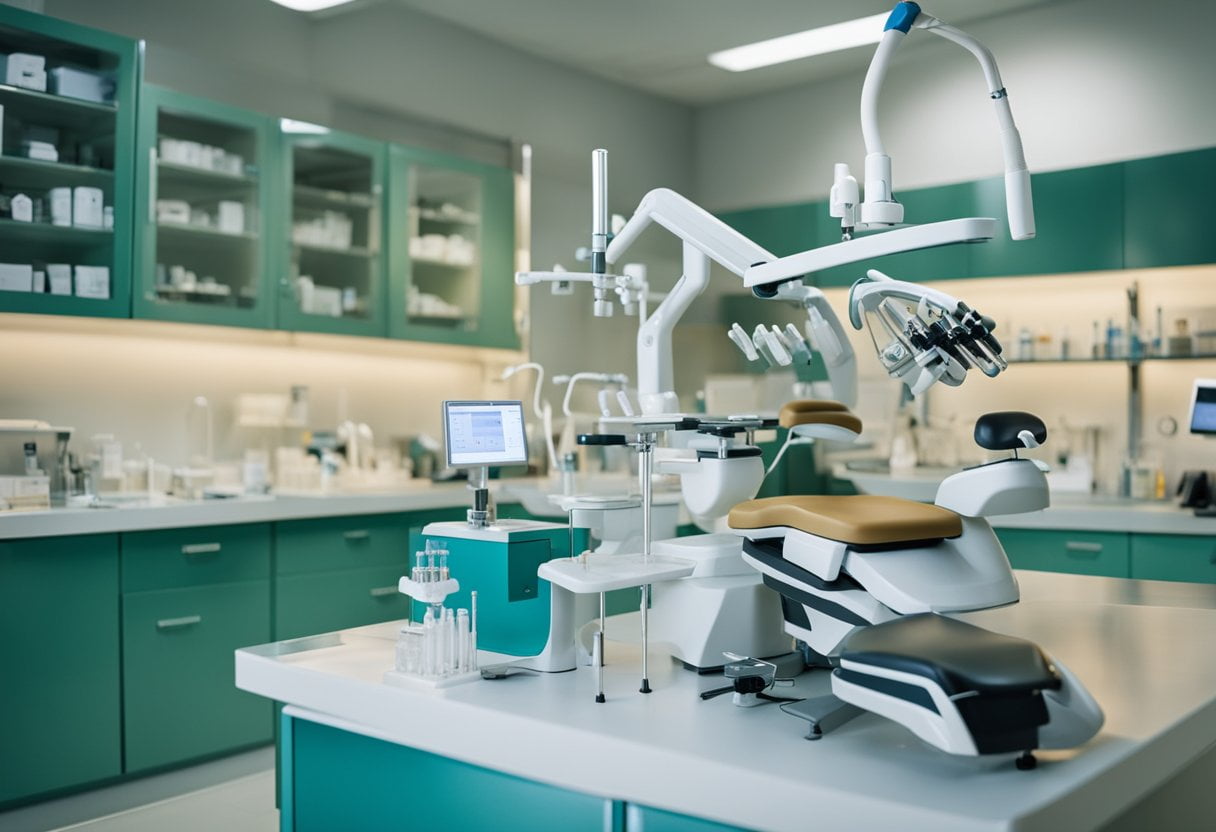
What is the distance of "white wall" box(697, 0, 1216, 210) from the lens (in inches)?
182

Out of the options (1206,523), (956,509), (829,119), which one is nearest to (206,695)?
(956,509)

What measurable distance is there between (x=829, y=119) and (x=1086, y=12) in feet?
4.60

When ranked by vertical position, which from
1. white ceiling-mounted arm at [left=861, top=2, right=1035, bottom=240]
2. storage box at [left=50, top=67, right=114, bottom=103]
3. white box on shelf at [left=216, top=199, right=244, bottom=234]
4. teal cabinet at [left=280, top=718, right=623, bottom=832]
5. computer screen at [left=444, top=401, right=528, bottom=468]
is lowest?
teal cabinet at [left=280, top=718, right=623, bottom=832]

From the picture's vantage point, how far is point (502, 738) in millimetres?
1472

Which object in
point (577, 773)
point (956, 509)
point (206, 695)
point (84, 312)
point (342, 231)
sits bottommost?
point (206, 695)

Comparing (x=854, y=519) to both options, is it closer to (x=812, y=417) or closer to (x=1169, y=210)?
(x=812, y=417)

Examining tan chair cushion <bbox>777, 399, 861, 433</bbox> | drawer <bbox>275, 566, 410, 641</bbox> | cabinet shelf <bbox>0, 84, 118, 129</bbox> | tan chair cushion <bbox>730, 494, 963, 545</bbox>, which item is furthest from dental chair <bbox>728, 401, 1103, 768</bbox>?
cabinet shelf <bbox>0, 84, 118, 129</bbox>

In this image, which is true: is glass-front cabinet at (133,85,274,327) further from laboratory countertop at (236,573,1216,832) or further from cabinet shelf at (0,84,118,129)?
laboratory countertop at (236,573,1216,832)

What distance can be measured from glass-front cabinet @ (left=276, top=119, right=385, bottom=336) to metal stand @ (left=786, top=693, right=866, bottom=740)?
314cm

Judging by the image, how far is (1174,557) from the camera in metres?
3.85

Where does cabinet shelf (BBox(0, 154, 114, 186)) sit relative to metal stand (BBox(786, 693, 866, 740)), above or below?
above

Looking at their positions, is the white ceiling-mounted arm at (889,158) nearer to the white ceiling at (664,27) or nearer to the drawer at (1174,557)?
the drawer at (1174,557)

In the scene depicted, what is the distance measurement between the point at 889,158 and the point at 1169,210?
3393 mm

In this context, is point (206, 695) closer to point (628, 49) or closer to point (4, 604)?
point (4, 604)
